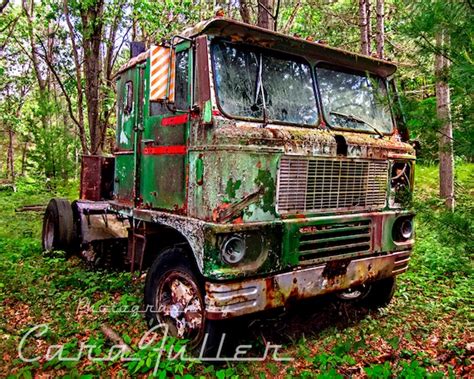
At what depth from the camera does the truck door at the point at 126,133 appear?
4.60 metres

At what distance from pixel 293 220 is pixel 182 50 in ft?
6.00

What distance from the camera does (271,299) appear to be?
10.8 ft

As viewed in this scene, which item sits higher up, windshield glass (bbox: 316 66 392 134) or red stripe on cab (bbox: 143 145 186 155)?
windshield glass (bbox: 316 66 392 134)

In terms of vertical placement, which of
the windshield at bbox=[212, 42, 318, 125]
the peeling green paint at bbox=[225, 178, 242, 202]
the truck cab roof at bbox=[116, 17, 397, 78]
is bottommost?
the peeling green paint at bbox=[225, 178, 242, 202]

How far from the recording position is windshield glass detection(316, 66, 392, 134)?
13.3 feet

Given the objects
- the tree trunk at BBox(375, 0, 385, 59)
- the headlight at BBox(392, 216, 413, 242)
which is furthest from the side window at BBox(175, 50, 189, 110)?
the tree trunk at BBox(375, 0, 385, 59)

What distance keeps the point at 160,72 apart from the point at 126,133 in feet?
5.17

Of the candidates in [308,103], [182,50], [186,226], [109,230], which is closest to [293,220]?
[186,226]

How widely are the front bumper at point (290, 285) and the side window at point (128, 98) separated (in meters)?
2.55

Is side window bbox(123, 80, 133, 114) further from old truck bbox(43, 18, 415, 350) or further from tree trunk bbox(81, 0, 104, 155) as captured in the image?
tree trunk bbox(81, 0, 104, 155)

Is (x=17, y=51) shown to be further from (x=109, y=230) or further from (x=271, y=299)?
(x=271, y=299)

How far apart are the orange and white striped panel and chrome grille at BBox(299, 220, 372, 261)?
1.68 m

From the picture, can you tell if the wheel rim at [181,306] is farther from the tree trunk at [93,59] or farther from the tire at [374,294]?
the tree trunk at [93,59]

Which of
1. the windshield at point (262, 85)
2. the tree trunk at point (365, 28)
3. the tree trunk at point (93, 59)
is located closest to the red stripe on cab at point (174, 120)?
the windshield at point (262, 85)
